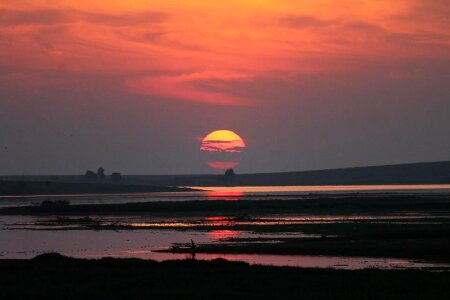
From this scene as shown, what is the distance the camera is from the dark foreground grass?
3131 centimetres

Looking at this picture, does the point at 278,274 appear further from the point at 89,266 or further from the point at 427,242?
the point at 427,242

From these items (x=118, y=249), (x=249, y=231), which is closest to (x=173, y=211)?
(x=249, y=231)

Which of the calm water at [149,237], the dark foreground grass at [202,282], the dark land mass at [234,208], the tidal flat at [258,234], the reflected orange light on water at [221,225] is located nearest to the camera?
the dark foreground grass at [202,282]

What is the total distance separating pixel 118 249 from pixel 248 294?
22.5 metres

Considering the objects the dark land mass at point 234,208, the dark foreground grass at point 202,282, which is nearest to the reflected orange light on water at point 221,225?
the dark land mass at point 234,208

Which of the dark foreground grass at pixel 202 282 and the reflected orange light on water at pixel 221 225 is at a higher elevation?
the reflected orange light on water at pixel 221 225

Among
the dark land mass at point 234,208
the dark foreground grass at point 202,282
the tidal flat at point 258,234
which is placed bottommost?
the dark foreground grass at point 202,282

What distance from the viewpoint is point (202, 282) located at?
3472cm

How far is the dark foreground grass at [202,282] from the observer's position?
31.3 metres

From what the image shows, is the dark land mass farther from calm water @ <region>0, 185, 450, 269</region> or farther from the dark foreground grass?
the dark foreground grass

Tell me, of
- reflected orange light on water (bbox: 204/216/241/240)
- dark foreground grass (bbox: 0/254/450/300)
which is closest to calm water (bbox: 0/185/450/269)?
reflected orange light on water (bbox: 204/216/241/240)

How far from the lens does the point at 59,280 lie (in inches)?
1391

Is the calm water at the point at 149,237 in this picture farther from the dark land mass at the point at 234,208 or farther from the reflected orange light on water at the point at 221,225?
the dark land mass at the point at 234,208

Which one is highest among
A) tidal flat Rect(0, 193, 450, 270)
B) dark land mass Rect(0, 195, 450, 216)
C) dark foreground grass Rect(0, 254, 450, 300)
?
dark land mass Rect(0, 195, 450, 216)
